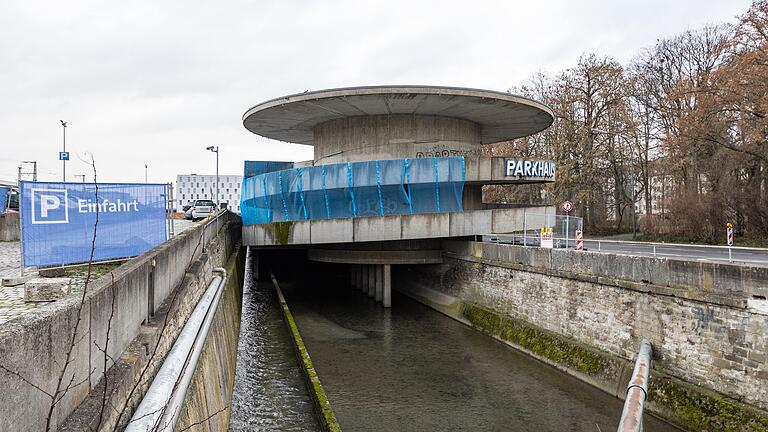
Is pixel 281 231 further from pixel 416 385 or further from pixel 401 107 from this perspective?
pixel 416 385

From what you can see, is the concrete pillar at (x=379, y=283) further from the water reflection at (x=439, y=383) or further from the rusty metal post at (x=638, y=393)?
the rusty metal post at (x=638, y=393)

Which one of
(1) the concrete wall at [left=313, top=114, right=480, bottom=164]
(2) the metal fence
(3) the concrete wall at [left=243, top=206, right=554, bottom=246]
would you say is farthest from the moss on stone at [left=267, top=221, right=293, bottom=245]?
(2) the metal fence

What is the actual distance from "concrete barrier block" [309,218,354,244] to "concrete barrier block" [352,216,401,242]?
0.84 feet

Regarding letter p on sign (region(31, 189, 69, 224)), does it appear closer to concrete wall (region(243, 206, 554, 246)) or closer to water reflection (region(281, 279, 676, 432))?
water reflection (region(281, 279, 676, 432))

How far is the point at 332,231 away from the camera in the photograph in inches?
896

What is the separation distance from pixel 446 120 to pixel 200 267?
17826 millimetres

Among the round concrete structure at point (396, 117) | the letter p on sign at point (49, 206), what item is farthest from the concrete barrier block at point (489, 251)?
the letter p on sign at point (49, 206)

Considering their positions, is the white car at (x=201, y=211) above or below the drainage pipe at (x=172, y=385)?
above

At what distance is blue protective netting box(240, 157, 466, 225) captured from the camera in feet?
77.4

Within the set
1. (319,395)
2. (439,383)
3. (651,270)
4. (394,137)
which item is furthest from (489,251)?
(319,395)

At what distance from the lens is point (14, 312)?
6148 mm

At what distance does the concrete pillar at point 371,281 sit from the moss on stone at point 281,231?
627 centimetres

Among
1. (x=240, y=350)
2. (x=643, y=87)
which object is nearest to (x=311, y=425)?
(x=240, y=350)

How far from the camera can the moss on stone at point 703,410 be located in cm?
1027
